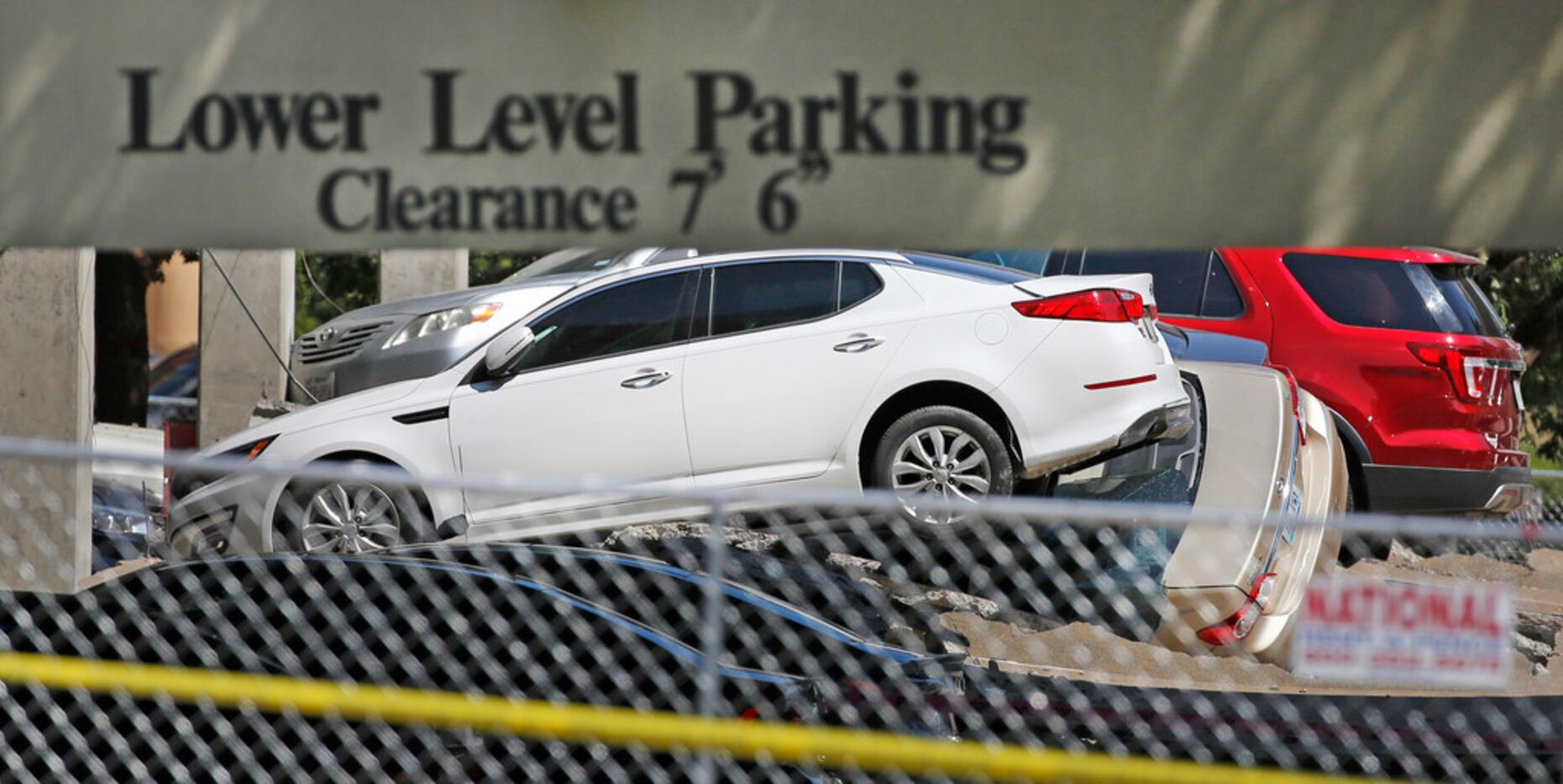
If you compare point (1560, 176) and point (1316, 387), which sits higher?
point (1560, 176)

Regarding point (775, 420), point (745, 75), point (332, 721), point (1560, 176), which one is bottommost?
point (332, 721)

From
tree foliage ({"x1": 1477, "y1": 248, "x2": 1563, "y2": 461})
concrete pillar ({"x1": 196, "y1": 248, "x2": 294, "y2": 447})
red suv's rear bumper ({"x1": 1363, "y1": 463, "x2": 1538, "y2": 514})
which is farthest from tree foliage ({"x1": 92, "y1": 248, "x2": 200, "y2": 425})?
tree foliage ({"x1": 1477, "y1": 248, "x2": 1563, "y2": 461})

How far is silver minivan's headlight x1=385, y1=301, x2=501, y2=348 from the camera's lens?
27.9 ft

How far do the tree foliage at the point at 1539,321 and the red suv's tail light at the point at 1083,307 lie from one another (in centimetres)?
729

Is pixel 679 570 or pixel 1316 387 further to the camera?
pixel 1316 387

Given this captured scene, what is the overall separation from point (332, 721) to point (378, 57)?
1833mm

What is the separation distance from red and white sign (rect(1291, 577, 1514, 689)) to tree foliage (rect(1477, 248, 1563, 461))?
11.4 metres

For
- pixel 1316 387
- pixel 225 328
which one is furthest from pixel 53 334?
pixel 1316 387

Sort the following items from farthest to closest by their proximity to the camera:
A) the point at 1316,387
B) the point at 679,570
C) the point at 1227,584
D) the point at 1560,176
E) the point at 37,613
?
the point at 1316,387
the point at 1227,584
the point at 679,570
the point at 37,613
the point at 1560,176

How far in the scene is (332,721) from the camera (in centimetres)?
454

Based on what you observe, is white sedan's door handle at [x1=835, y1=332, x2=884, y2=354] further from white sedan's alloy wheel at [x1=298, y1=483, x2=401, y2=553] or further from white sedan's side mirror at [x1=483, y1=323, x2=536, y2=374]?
white sedan's alloy wheel at [x1=298, y1=483, x2=401, y2=553]

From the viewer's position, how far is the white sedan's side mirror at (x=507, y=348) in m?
7.95

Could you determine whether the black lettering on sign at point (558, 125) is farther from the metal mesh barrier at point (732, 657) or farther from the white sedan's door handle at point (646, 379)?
the white sedan's door handle at point (646, 379)

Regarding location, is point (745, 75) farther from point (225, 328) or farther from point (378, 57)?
point (225, 328)
